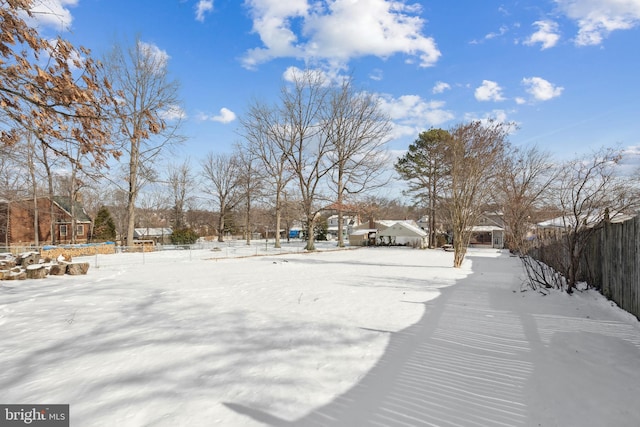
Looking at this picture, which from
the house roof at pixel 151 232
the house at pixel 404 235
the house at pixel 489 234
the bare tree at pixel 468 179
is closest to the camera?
the bare tree at pixel 468 179

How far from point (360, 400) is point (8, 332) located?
17.6 ft

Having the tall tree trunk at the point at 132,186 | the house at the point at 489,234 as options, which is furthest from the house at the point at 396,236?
the tall tree trunk at the point at 132,186

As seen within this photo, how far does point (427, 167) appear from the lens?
124 feet

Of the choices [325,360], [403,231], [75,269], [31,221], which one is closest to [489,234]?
[403,231]

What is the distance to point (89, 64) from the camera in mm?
5117

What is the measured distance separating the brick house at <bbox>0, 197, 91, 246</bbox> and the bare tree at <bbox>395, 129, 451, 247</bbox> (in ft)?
111

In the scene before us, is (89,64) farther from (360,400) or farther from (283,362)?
(360,400)

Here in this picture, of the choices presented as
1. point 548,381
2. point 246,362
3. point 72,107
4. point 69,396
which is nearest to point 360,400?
point 246,362

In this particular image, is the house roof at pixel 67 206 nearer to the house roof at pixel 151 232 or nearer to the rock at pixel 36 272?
the house roof at pixel 151 232

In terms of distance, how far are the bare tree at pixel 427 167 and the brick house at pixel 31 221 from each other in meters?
33.7

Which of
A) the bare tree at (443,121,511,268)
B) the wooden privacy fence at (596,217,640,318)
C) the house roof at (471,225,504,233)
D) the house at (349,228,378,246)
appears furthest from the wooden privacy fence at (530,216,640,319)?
the house roof at (471,225,504,233)

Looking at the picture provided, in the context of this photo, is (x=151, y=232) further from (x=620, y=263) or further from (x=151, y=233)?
(x=620, y=263)

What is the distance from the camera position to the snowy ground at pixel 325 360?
9.54ft

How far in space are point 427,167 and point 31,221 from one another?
126 ft
